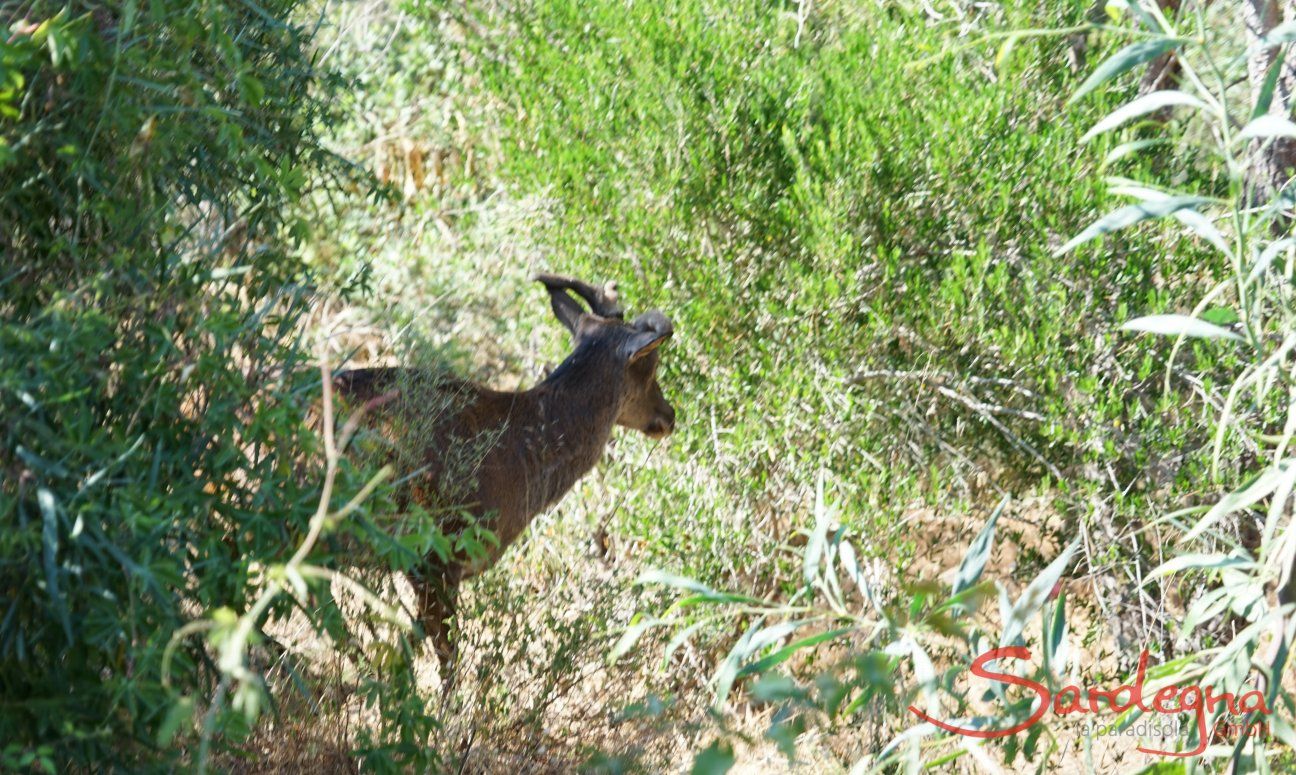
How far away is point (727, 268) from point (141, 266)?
12.1ft

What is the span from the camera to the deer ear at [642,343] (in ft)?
20.9

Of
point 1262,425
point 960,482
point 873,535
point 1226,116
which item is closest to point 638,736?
point 873,535

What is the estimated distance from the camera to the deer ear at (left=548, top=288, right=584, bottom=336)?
681cm

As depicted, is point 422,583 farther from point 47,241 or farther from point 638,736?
point 47,241

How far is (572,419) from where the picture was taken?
21.3 ft

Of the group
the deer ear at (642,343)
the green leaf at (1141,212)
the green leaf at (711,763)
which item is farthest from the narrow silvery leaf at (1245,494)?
the deer ear at (642,343)

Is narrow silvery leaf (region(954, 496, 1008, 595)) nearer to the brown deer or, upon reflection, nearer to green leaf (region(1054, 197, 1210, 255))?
green leaf (region(1054, 197, 1210, 255))

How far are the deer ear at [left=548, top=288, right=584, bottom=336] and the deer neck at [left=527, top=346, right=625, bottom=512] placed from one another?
214 millimetres

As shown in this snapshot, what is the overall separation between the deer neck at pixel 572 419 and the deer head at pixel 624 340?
77 mm

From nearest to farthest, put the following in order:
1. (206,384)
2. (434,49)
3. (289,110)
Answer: (206,384) < (289,110) < (434,49)

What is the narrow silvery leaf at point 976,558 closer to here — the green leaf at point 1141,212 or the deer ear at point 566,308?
the green leaf at point 1141,212

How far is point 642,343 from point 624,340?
201mm

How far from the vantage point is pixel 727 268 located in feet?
22.9

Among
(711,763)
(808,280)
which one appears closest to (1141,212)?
(711,763)
